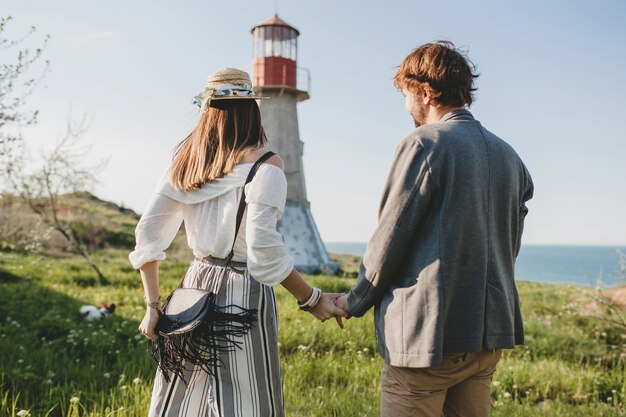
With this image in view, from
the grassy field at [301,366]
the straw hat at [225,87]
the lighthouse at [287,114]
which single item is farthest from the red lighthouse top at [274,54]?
the straw hat at [225,87]

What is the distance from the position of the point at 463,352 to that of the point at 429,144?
844 millimetres

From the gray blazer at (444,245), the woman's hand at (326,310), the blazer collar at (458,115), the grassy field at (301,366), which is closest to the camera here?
the gray blazer at (444,245)

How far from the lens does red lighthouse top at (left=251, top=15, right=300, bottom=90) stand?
21.0 metres

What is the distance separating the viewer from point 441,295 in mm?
2186

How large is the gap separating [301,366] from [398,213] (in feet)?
10.7

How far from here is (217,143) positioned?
2.60 meters

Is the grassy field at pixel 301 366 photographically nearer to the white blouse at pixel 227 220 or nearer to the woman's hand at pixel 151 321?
the woman's hand at pixel 151 321

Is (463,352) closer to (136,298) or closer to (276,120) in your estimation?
(136,298)

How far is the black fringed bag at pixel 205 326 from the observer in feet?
8.20

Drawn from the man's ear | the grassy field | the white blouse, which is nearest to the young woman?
the white blouse

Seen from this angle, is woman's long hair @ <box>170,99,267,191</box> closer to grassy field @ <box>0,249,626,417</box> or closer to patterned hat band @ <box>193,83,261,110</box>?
patterned hat band @ <box>193,83,261,110</box>

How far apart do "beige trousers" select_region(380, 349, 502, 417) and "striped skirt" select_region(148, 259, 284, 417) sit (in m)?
0.54

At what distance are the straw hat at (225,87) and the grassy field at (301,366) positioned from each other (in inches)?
85.4

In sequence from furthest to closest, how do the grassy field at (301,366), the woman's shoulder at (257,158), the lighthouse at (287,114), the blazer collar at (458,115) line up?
the lighthouse at (287,114), the grassy field at (301,366), the woman's shoulder at (257,158), the blazer collar at (458,115)
